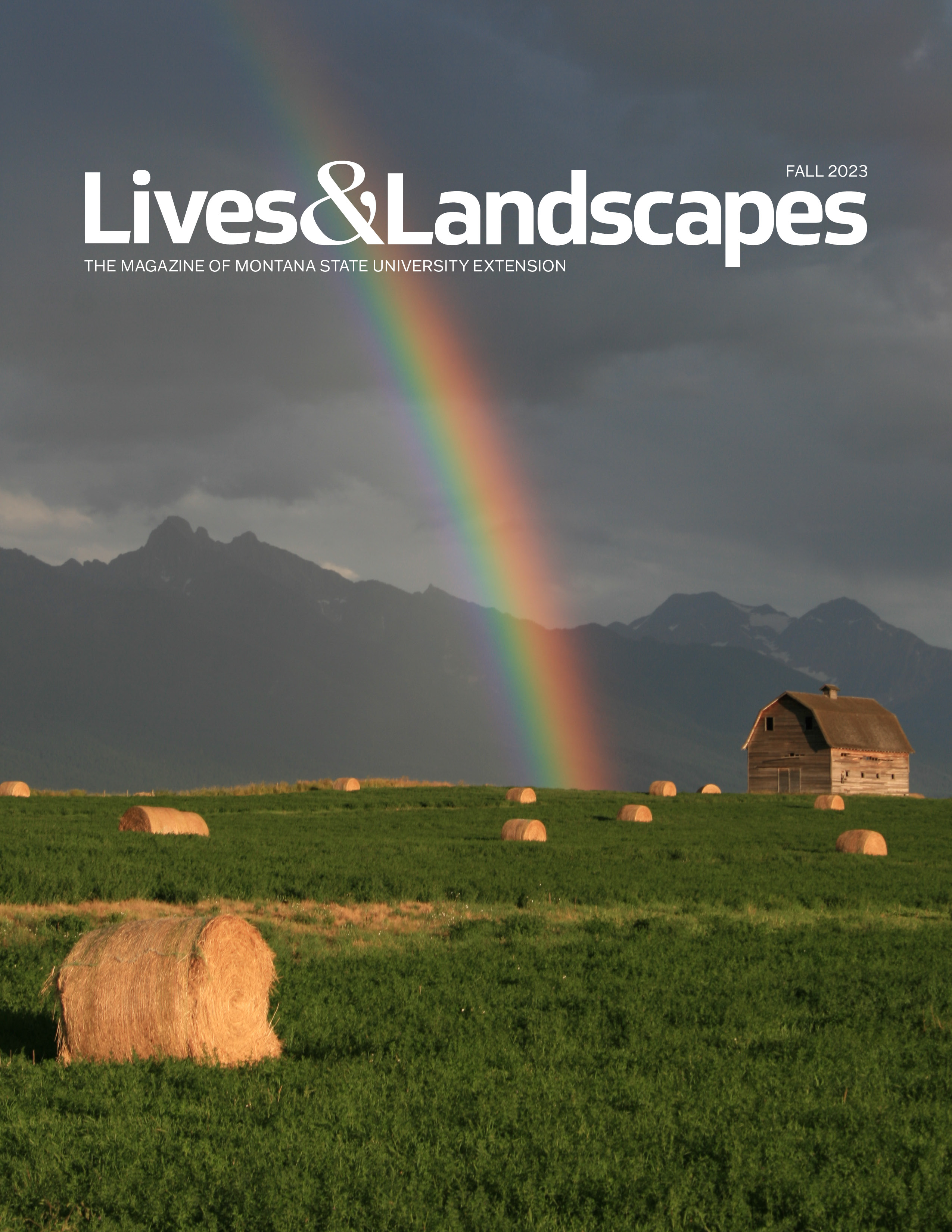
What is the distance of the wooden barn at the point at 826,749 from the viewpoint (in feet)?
285

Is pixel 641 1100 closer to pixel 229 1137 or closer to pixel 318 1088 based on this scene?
pixel 318 1088

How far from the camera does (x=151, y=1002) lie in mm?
12445

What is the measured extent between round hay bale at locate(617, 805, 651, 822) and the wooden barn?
3697 centimetres

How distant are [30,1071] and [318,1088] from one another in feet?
10.2

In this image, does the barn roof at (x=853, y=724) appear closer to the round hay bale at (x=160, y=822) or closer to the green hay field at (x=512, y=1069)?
the round hay bale at (x=160, y=822)

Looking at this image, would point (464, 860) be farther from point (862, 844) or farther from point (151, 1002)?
point (151, 1002)

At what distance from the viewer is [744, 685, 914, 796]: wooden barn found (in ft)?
285

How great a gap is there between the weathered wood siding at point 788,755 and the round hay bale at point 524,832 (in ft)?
164

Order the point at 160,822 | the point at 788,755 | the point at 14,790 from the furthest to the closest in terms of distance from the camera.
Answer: the point at 788,755 → the point at 14,790 → the point at 160,822

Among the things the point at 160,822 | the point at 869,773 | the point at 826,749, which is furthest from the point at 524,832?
the point at 869,773

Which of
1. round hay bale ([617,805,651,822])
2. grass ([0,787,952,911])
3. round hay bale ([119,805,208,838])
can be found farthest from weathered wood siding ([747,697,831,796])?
round hay bale ([119,805,208,838])

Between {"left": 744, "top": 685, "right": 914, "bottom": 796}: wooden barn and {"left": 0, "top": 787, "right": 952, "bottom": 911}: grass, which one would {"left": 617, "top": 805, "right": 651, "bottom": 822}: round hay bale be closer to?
{"left": 0, "top": 787, "right": 952, "bottom": 911}: grass

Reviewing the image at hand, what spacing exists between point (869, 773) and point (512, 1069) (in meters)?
83.2

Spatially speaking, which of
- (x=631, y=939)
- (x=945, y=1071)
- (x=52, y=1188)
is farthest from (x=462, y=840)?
(x=52, y=1188)
